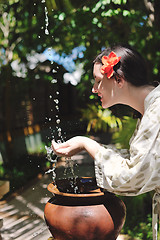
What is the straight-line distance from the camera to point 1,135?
7.44m

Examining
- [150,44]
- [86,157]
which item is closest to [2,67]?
[86,157]

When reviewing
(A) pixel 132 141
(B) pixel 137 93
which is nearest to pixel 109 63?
(B) pixel 137 93

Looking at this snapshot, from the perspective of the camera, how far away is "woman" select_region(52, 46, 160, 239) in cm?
158

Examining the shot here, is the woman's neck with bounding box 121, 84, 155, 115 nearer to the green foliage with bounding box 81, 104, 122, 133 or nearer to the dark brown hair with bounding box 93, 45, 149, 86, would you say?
the dark brown hair with bounding box 93, 45, 149, 86

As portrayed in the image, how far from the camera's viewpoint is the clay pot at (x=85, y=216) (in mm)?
1793

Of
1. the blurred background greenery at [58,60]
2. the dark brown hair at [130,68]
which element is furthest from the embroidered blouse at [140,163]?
the blurred background greenery at [58,60]

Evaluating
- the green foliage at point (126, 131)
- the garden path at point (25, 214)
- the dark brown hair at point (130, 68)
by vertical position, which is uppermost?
the dark brown hair at point (130, 68)

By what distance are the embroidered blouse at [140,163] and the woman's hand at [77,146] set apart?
84 millimetres

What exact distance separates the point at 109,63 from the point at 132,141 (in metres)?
0.48

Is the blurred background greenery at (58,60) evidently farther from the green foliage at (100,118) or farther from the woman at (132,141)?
the woman at (132,141)

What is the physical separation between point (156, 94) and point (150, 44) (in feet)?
8.29

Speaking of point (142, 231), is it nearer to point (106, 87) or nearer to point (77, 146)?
point (77, 146)

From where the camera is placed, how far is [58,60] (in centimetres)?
429

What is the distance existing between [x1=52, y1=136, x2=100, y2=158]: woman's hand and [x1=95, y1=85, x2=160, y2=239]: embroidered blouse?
8cm
